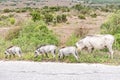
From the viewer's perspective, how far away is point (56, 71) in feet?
61.8

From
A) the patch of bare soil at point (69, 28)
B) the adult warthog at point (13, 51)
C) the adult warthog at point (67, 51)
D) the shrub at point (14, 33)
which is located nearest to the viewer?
the adult warthog at point (67, 51)

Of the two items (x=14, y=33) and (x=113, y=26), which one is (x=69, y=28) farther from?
(x=113, y=26)

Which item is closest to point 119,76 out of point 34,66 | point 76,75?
point 76,75

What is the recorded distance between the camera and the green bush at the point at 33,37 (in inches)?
1097

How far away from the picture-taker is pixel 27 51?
26.5 m

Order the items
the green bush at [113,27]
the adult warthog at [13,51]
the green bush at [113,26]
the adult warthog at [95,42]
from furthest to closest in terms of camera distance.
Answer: the green bush at [113,26], the green bush at [113,27], the adult warthog at [13,51], the adult warthog at [95,42]

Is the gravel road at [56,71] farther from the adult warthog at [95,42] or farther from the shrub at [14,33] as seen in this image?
the shrub at [14,33]

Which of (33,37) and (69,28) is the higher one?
(33,37)

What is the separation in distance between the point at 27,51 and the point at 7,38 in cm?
802

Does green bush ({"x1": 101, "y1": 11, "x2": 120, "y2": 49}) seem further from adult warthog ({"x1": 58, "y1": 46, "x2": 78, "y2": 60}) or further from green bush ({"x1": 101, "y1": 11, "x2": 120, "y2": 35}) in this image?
adult warthog ({"x1": 58, "y1": 46, "x2": 78, "y2": 60})

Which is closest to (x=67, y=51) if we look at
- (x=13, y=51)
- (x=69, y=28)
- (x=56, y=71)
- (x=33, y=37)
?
(x=13, y=51)

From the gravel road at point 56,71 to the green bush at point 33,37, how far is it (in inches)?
241

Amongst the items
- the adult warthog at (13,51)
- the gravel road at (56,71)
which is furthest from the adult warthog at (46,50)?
the gravel road at (56,71)

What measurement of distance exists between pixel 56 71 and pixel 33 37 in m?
11.0
